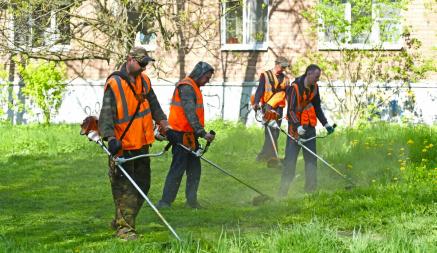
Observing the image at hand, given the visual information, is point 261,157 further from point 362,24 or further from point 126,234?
point 126,234

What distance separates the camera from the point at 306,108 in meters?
12.5

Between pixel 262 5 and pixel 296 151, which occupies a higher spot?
pixel 262 5

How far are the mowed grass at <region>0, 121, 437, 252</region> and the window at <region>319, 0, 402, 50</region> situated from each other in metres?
3.65

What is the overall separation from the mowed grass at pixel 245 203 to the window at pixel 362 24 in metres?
3.65

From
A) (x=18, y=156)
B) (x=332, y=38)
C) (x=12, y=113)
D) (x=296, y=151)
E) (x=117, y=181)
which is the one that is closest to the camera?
(x=117, y=181)

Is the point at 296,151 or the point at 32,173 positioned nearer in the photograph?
the point at 296,151

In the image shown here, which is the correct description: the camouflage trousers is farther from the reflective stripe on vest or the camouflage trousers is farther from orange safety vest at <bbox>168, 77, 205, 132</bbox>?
the reflective stripe on vest

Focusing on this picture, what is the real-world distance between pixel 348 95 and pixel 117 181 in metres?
13.6

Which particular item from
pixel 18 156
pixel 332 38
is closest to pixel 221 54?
pixel 332 38

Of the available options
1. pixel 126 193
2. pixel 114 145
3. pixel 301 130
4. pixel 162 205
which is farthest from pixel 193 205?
pixel 114 145

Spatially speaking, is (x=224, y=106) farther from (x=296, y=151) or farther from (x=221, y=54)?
(x=296, y=151)

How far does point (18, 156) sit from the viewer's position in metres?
17.9

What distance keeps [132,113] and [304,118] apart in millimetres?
3564

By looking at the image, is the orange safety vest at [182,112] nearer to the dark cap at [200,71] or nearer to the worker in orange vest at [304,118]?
the dark cap at [200,71]
